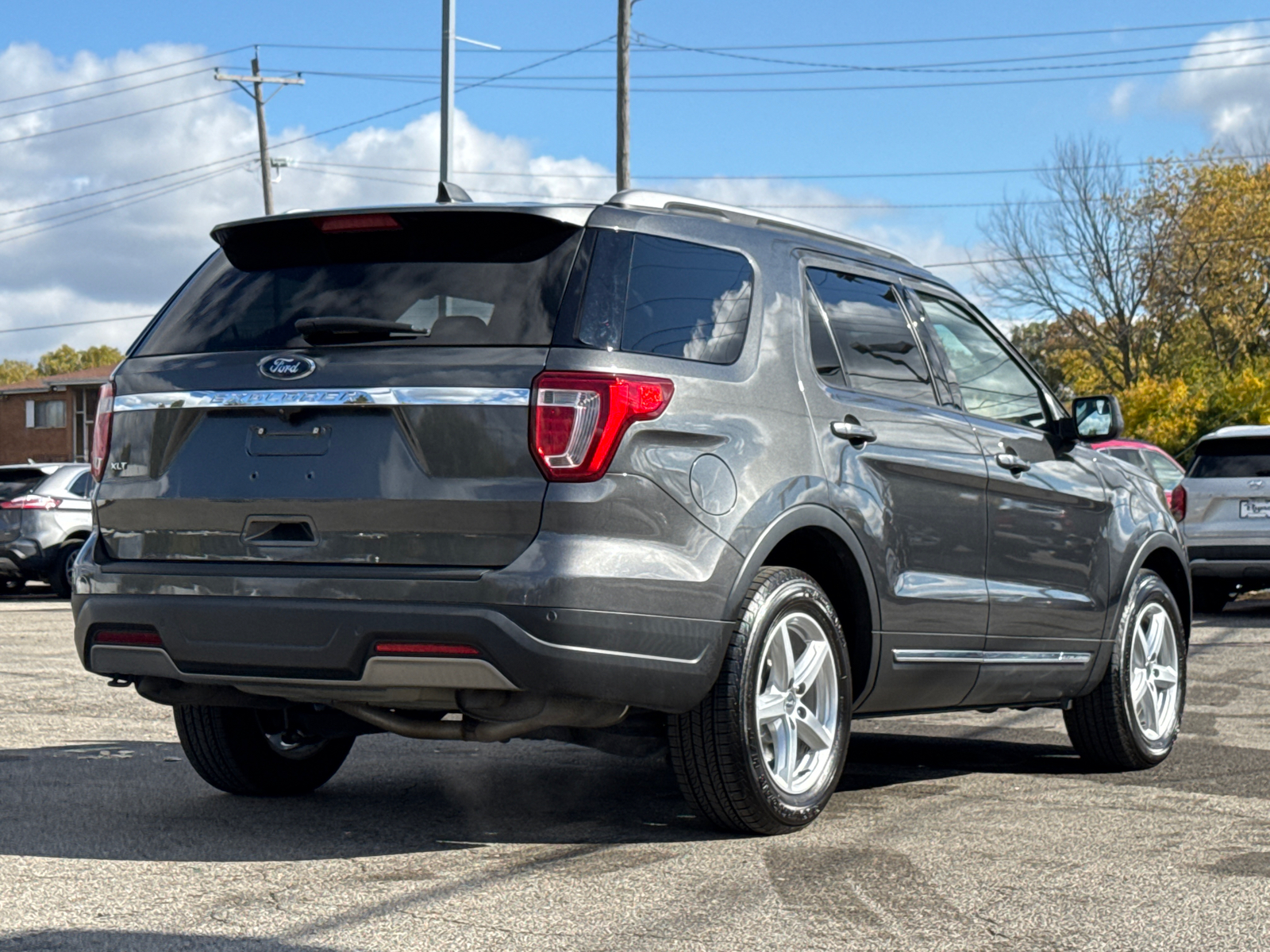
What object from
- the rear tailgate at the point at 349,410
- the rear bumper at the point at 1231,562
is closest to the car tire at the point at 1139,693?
the rear tailgate at the point at 349,410

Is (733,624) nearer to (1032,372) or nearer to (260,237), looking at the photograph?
(260,237)

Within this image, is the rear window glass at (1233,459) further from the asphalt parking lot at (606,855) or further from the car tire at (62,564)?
the car tire at (62,564)

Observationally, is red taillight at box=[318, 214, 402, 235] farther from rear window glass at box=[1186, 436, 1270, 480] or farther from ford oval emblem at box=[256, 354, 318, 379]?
rear window glass at box=[1186, 436, 1270, 480]

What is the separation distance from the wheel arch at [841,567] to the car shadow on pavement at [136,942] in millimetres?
1920

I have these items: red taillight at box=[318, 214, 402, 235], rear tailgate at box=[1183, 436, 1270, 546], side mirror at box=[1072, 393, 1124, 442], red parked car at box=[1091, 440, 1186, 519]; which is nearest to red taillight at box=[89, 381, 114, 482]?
red taillight at box=[318, 214, 402, 235]

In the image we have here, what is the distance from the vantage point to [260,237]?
5.05 m

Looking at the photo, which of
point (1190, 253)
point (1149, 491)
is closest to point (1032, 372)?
point (1149, 491)

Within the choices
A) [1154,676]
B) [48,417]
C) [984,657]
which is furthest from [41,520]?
[48,417]

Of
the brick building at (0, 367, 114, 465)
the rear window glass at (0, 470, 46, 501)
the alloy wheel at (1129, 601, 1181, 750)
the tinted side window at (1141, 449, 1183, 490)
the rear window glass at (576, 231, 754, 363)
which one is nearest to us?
the rear window glass at (576, 231, 754, 363)

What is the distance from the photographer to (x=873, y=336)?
576cm

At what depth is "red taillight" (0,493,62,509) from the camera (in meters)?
18.5

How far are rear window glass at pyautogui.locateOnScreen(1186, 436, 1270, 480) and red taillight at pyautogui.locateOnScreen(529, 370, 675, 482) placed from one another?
11.6 meters

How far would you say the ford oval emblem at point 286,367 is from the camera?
4668 millimetres

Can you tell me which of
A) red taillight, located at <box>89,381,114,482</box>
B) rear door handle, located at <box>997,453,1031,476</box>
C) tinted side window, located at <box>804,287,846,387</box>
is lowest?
rear door handle, located at <box>997,453,1031,476</box>
